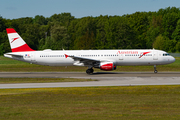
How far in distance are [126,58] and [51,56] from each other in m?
12.0

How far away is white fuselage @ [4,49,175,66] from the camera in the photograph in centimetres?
3969

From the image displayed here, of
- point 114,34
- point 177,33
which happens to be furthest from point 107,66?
point 177,33

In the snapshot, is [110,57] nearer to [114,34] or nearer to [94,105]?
[94,105]

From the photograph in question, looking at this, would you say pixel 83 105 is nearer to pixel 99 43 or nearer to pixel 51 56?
pixel 51 56

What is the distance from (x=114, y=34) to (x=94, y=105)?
3738 inches

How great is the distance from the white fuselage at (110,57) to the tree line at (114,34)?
2172 inches

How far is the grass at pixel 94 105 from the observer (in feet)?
44.3

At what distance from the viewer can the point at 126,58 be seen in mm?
39594

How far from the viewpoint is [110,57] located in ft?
131

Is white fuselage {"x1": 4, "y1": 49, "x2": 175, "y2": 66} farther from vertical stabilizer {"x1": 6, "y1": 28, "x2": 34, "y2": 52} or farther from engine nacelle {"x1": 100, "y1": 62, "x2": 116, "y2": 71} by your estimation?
engine nacelle {"x1": 100, "y1": 62, "x2": 116, "y2": 71}

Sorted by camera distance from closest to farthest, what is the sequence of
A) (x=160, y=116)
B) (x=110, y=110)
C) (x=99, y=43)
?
(x=160, y=116) < (x=110, y=110) < (x=99, y=43)

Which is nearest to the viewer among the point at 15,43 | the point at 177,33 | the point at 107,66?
the point at 107,66

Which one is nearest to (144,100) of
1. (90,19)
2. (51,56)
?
(51,56)

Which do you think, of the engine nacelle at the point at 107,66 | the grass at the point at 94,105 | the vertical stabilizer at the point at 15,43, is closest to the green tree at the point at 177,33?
the engine nacelle at the point at 107,66
